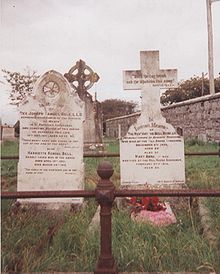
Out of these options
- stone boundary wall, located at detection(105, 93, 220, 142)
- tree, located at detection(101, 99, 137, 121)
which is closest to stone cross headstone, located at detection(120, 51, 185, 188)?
stone boundary wall, located at detection(105, 93, 220, 142)

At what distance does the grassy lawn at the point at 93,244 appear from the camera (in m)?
2.50

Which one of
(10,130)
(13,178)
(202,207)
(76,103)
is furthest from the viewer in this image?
(10,130)

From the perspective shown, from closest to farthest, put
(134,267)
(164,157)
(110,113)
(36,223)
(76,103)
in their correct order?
(134,267), (36,223), (76,103), (164,157), (110,113)

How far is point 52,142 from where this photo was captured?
430 cm

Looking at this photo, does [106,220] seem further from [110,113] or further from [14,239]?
[110,113]

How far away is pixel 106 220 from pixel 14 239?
99cm

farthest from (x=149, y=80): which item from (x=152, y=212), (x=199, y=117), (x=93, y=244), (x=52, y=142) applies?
(x=199, y=117)

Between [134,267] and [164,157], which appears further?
[164,157]

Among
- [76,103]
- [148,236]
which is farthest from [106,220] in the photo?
[76,103]

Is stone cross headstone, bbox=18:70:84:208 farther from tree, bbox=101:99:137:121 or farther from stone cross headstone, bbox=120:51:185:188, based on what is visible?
tree, bbox=101:99:137:121

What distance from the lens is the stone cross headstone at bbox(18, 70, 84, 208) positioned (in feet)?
14.0

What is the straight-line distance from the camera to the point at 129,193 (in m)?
2.38

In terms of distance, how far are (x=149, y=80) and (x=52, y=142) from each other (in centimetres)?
171

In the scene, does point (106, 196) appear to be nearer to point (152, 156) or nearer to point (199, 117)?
point (152, 156)
